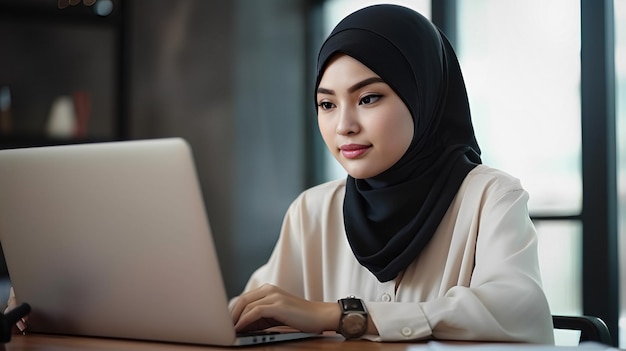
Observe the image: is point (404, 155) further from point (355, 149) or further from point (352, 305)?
point (352, 305)

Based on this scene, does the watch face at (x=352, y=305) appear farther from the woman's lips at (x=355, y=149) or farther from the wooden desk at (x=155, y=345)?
the woman's lips at (x=355, y=149)

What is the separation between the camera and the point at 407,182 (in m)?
1.58

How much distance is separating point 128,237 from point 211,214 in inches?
127

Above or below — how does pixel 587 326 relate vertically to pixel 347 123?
below

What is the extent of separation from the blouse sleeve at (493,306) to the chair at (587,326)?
163mm

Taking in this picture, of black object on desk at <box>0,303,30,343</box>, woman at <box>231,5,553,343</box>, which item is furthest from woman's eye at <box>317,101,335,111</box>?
black object on desk at <box>0,303,30,343</box>

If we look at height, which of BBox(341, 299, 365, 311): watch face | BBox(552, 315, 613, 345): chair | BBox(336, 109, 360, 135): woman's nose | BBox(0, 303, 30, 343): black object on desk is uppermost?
BBox(336, 109, 360, 135): woman's nose

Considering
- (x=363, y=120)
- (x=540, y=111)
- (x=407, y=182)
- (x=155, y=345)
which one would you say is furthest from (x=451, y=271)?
(x=540, y=111)

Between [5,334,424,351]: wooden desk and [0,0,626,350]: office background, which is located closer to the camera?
[5,334,424,351]: wooden desk

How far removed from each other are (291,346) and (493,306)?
0.33 m

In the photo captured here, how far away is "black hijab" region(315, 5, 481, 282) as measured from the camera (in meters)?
1.55

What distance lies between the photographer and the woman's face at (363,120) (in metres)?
1.52

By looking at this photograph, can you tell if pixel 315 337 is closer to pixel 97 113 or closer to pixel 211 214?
pixel 211 214

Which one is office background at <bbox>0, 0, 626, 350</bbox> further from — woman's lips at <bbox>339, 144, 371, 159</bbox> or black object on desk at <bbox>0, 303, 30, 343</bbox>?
black object on desk at <bbox>0, 303, 30, 343</bbox>
